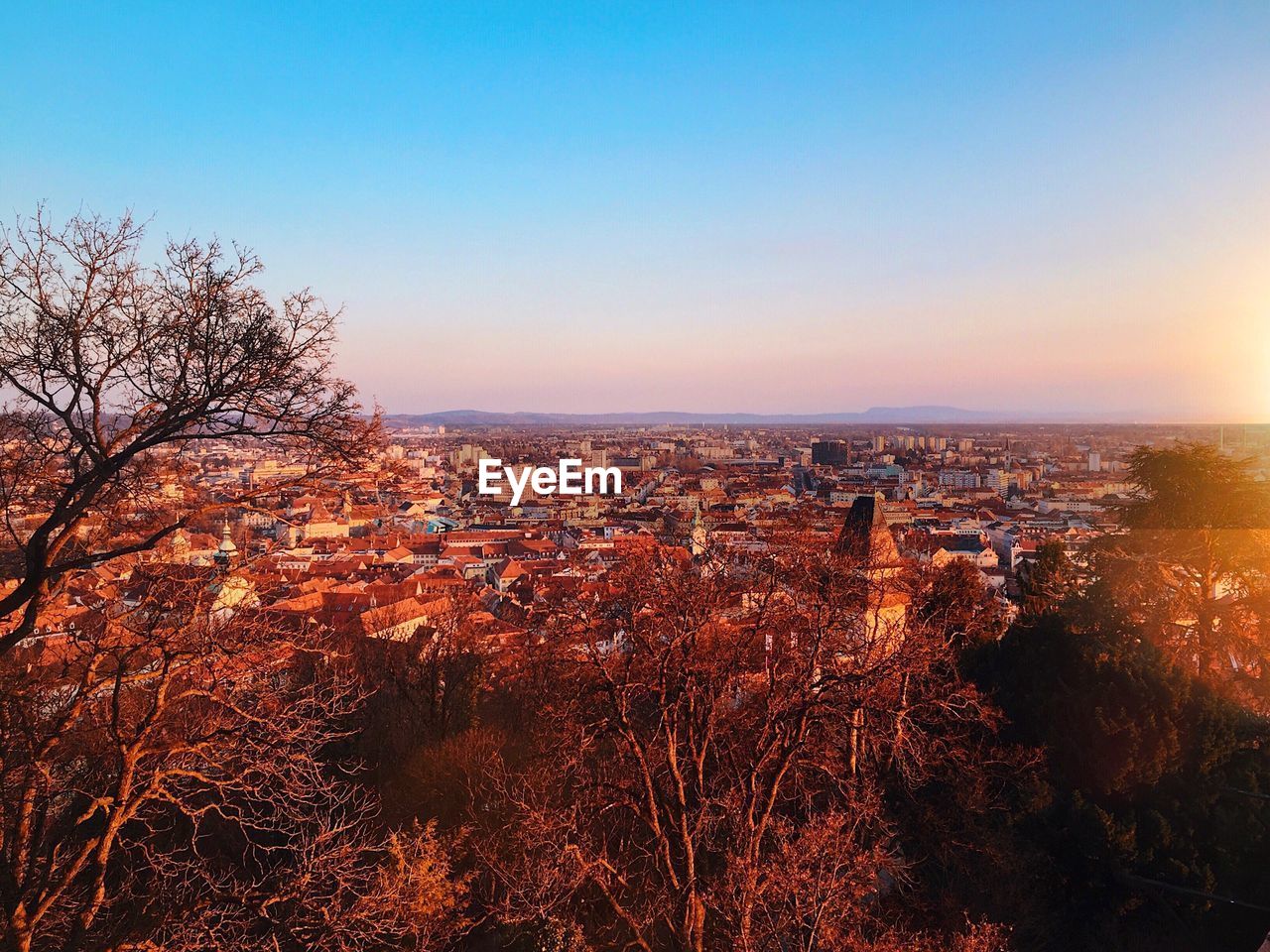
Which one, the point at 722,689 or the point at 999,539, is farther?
the point at 999,539

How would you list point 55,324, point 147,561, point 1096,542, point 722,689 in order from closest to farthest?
1. point 55,324
2. point 147,561
3. point 722,689
4. point 1096,542

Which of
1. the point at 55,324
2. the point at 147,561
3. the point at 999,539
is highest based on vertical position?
the point at 55,324

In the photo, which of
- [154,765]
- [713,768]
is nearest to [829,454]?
[713,768]

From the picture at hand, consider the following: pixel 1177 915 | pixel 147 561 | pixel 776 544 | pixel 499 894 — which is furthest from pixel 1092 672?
pixel 147 561

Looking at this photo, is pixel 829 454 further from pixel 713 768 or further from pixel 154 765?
pixel 154 765

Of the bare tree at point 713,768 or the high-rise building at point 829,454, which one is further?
the high-rise building at point 829,454

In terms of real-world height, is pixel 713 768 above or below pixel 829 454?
above

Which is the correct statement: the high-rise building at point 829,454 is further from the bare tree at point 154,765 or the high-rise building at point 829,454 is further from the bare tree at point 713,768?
the bare tree at point 154,765

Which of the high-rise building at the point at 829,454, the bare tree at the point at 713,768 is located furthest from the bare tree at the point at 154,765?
the high-rise building at the point at 829,454

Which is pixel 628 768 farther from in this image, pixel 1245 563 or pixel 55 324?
pixel 1245 563

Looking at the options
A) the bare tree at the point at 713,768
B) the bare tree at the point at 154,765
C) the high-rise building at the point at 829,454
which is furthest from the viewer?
the high-rise building at the point at 829,454

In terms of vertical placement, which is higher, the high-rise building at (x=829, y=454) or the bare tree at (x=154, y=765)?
the bare tree at (x=154, y=765)
